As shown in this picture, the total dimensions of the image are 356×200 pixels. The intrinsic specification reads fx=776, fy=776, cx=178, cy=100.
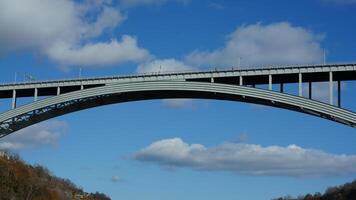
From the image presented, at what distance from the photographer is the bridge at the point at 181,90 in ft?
126

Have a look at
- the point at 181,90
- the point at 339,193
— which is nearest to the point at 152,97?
the point at 181,90

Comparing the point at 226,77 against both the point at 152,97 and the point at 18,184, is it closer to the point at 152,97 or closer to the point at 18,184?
the point at 152,97

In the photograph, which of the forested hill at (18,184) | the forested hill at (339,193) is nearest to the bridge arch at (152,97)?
the forested hill at (18,184)

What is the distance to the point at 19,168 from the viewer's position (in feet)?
298

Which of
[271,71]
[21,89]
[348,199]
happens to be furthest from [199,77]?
[348,199]

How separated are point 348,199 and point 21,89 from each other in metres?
86.9

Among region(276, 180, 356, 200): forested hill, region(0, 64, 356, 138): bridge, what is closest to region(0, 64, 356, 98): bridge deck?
region(0, 64, 356, 138): bridge

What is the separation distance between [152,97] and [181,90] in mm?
3416

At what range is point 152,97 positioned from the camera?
44500mm

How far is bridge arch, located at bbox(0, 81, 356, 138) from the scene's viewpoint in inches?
1487

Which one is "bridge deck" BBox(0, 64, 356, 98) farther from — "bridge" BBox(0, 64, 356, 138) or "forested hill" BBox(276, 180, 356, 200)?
"forested hill" BBox(276, 180, 356, 200)

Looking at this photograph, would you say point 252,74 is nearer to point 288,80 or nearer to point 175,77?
point 288,80

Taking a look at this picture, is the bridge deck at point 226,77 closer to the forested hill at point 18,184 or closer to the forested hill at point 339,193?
the forested hill at point 18,184

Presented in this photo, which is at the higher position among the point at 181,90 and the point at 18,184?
the point at 181,90
